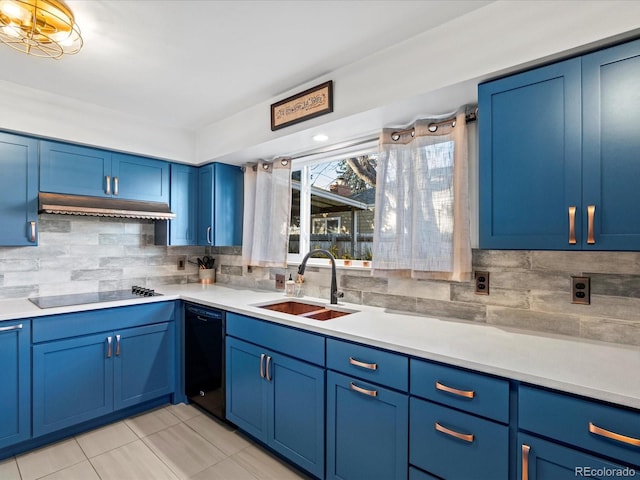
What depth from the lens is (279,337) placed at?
2012 millimetres

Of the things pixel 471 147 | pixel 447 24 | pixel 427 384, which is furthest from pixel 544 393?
pixel 447 24

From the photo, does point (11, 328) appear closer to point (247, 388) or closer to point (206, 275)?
point (247, 388)

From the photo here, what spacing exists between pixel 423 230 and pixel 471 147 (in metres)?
0.52

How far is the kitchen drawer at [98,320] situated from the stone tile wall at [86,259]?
2.08 feet

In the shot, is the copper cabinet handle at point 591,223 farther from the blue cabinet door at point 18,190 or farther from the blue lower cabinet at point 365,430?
the blue cabinet door at point 18,190

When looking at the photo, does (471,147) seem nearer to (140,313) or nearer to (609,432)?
(609,432)

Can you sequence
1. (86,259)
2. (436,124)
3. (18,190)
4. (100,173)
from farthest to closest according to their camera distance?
(86,259), (100,173), (18,190), (436,124)

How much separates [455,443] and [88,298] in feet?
8.73

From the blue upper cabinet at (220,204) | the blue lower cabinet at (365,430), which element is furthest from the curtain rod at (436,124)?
the blue upper cabinet at (220,204)

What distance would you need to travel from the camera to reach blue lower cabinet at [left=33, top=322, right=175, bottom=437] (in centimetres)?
220

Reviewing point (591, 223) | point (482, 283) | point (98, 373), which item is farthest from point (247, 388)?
point (591, 223)

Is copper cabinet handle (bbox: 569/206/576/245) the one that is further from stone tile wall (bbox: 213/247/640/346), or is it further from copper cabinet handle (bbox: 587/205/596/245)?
stone tile wall (bbox: 213/247/640/346)

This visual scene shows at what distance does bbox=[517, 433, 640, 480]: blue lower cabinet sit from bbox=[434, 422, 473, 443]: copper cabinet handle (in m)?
0.16

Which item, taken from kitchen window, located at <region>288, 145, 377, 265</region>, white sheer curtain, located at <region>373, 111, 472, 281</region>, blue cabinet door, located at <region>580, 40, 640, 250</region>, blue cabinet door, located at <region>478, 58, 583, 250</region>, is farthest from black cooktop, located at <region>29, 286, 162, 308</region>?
blue cabinet door, located at <region>580, 40, 640, 250</region>
